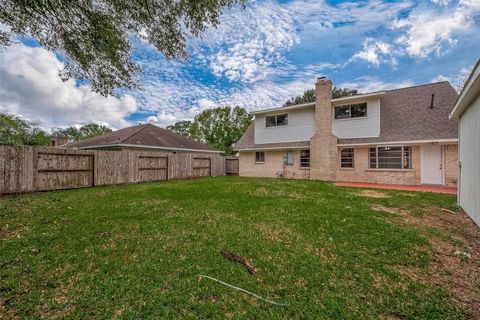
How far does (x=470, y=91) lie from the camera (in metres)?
4.89

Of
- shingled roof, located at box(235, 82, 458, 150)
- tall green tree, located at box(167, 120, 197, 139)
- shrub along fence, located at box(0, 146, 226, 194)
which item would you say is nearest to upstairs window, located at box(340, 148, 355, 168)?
shingled roof, located at box(235, 82, 458, 150)

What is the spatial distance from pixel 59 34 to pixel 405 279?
8.93 m

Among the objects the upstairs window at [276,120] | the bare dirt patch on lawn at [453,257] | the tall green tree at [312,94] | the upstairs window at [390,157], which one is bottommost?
the bare dirt patch on lawn at [453,257]

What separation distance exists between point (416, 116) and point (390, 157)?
2909 millimetres

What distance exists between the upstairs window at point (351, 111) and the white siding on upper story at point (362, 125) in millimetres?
242

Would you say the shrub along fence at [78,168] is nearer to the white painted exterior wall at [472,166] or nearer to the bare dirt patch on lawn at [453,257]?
Answer: the bare dirt patch on lawn at [453,257]

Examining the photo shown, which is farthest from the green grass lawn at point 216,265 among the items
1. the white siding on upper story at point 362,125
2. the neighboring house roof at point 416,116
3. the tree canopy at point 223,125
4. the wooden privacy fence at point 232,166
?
the tree canopy at point 223,125

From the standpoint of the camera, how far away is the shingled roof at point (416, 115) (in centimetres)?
1150

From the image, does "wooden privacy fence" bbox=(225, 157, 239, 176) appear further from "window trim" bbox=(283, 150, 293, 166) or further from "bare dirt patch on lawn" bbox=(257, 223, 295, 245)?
"bare dirt patch on lawn" bbox=(257, 223, 295, 245)

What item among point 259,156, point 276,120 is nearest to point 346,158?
point 276,120

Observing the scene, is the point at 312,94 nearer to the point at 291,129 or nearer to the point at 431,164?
the point at 291,129

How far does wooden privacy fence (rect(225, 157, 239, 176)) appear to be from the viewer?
20078 millimetres

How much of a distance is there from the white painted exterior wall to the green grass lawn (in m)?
1.13

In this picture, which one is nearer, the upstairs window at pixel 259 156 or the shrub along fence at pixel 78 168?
the shrub along fence at pixel 78 168
